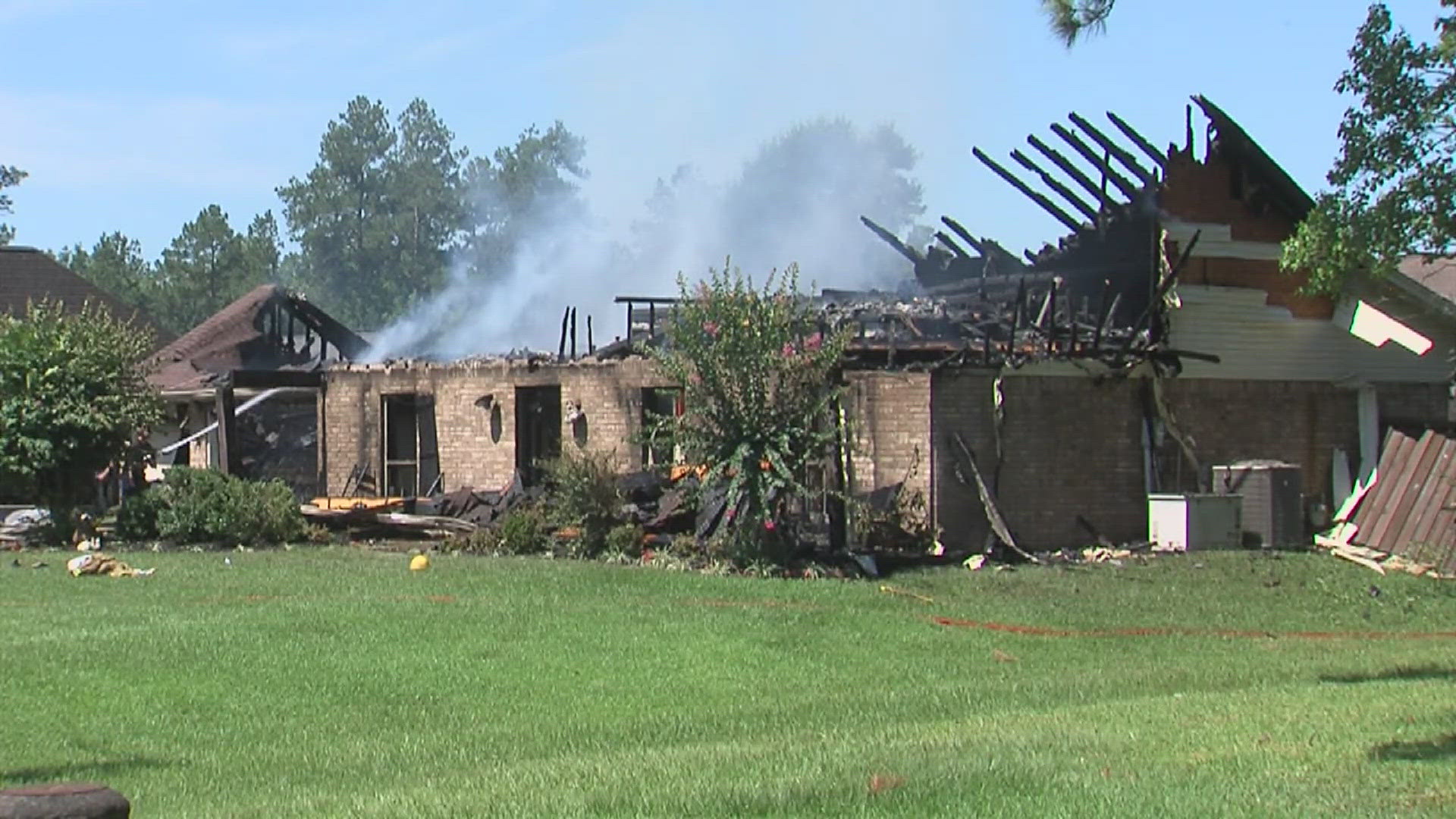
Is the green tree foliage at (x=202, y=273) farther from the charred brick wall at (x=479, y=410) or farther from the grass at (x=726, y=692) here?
the grass at (x=726, y=692)

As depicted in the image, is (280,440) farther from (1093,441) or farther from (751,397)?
(1093,441)

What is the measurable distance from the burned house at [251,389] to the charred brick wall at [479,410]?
791mm

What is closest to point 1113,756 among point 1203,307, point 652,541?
point 652,541

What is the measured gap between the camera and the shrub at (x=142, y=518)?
24.8m

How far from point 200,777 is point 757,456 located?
10.7m

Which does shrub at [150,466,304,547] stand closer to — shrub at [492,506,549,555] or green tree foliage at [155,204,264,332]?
shrub at [492,506,549,555]

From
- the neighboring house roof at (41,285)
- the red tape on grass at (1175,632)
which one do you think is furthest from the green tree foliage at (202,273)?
the red tape on grass at (1175,632)

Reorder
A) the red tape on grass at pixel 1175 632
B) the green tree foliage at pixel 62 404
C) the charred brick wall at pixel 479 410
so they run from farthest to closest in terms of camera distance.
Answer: the charred brick wall at pixel 479 410 → the green tree foliage at pixel 62 404 → the red tape on grass at pixel 1175 632

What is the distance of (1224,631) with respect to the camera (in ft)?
55.2

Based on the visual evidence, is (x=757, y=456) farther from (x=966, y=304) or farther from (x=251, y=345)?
(x=251, y=345)

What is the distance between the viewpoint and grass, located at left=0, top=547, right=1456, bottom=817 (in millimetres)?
8820

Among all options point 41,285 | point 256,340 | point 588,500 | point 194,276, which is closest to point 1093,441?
point 588,500

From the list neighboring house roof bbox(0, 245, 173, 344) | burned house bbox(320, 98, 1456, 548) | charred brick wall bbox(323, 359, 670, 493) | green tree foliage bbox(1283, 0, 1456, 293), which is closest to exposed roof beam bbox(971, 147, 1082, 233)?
burned house bbox(320, 98, 1456, 548)

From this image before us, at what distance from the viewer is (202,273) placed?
73.1 metres
